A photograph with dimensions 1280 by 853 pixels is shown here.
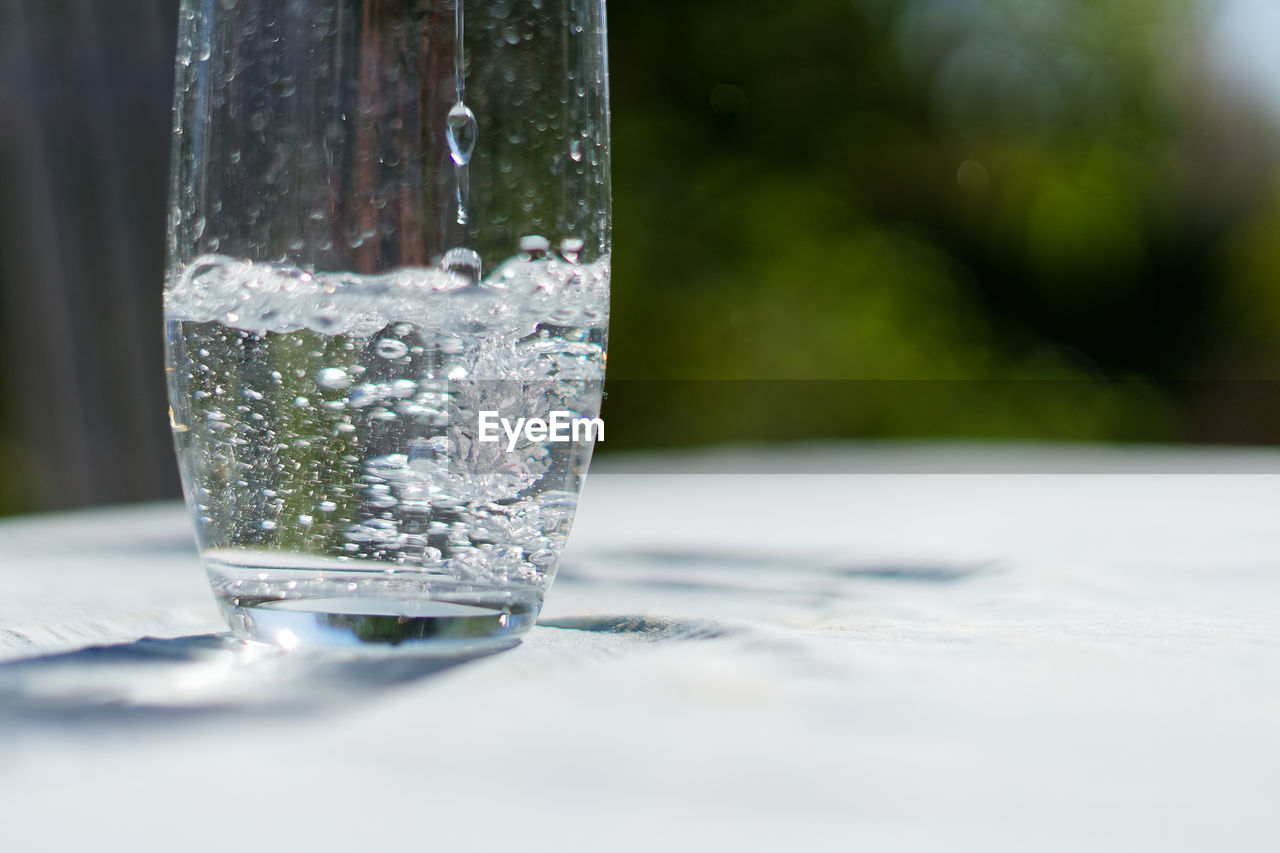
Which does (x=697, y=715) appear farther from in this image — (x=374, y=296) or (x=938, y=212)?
(x=938, y=212)

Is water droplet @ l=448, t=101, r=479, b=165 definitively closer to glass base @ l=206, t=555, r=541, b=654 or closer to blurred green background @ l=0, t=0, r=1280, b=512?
glass base @ l=206, t=555, r=541, b=654

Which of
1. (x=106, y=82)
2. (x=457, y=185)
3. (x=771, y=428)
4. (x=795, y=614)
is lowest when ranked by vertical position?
(x=771, y=428)

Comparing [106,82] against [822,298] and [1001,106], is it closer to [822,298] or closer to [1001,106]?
[822,298]

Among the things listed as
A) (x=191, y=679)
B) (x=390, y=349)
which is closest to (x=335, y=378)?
(x=390, y=349)

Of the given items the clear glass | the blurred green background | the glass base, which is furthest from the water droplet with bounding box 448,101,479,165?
the blurred green background

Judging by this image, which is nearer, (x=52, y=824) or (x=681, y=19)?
(x=52, y=824)

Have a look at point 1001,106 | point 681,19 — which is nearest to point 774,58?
point 681,19
